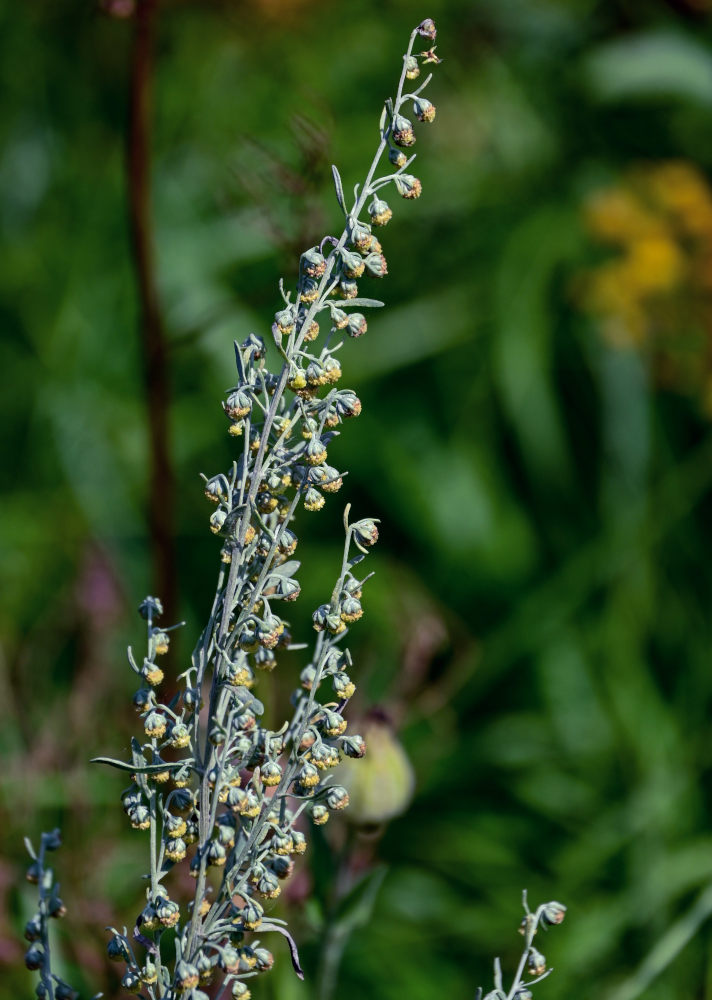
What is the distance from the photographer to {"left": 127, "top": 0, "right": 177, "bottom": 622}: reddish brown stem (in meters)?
1.17

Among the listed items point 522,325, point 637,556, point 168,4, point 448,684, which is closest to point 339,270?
point 448,684

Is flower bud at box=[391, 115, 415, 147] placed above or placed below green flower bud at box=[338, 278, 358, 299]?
above

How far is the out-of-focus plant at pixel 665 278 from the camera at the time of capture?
1785 mm

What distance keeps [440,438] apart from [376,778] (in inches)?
47.2

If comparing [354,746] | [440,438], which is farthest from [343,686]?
[440,438]

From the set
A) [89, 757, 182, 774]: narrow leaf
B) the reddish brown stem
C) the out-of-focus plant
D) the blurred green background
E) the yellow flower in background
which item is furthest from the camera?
the out-of-focus plant

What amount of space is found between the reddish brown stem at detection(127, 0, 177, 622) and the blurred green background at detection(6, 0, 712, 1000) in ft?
0.17

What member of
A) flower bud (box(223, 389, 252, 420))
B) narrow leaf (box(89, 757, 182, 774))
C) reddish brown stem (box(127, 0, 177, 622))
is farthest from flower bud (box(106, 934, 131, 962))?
reddish brown stem (box(127, 0, 177, 622))

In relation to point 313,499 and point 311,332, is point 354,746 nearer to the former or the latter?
point 313,499

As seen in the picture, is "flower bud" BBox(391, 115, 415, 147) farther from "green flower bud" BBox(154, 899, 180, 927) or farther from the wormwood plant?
"green flower bud" BBox(154, 899, 180, 927)

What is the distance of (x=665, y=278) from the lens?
5.87 feet

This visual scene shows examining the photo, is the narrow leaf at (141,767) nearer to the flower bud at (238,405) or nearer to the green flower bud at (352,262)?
the flower bud at (238,405)

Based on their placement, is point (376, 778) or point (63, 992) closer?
point (63, 992)

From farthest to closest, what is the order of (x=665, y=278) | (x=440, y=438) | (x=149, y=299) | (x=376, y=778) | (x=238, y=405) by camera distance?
1. (x=440, y=438)
2. (x=665, y=278)
3. (x=149, y=299)
4. (x=376, y=778)
5. (x=238, y=405)
